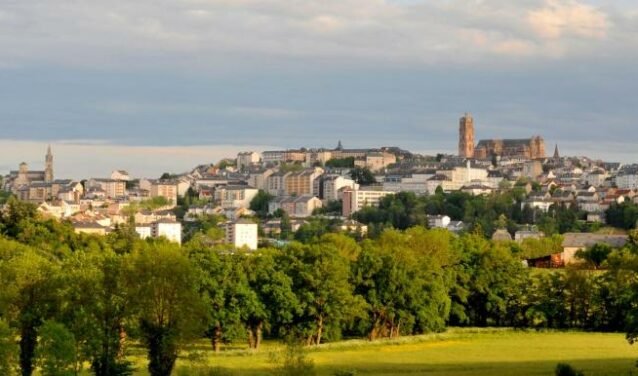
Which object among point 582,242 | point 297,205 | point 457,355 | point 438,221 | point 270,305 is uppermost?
point 297,205

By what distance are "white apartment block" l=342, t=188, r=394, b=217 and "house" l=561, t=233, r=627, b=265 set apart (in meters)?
80.8

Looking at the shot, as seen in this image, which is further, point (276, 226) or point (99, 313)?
point (276, 226)

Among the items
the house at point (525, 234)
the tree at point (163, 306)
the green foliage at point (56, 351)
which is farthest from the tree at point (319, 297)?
the house at point (525, 234)

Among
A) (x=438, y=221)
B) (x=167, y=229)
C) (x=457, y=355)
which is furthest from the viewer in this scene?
(x=438, y=221)

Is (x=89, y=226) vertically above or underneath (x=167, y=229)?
above

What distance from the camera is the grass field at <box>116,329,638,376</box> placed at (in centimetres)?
4769

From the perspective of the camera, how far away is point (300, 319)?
59.8 meters

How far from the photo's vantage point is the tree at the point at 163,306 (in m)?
45.9

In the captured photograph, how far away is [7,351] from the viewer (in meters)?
41.5

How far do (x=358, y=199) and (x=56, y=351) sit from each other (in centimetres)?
15258

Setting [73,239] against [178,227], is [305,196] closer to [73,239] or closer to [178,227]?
[178,227]

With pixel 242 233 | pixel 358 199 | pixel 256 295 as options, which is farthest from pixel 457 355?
pixel 358 199

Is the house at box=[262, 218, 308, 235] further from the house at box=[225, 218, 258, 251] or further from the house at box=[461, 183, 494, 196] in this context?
the house at box=[461, 183, 494, 196]

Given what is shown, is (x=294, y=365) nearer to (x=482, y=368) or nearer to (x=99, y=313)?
(x=99, y=313)
